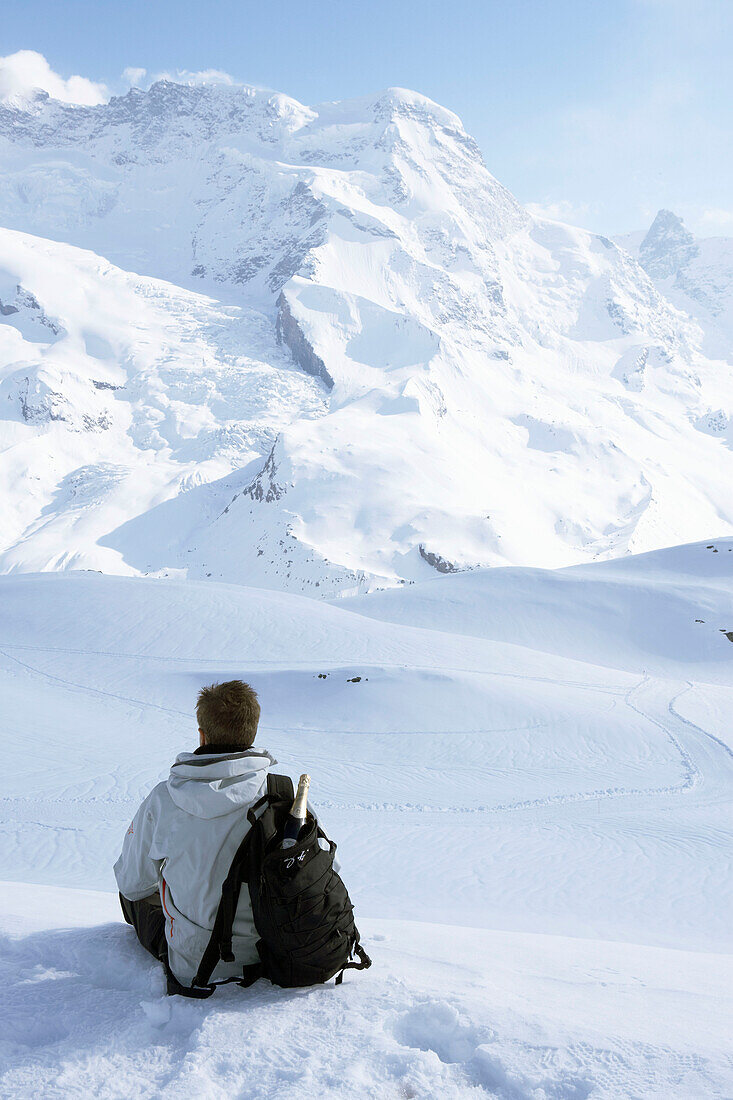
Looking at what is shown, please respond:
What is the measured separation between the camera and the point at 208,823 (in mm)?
2969

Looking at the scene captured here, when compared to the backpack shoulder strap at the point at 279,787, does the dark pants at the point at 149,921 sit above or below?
below

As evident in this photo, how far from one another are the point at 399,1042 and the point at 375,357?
543 ft

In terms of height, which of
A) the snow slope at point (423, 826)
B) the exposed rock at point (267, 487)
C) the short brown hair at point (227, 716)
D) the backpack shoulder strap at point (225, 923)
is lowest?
the snow slope at point (423, 826)

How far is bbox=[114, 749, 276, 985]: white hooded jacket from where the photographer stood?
2.93 meters

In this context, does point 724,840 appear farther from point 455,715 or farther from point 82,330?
point 82,330

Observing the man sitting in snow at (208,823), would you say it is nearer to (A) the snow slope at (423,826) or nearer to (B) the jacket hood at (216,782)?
(B) the jacket hood at (216,782)

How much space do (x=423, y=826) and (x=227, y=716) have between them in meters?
Answer: 8.38

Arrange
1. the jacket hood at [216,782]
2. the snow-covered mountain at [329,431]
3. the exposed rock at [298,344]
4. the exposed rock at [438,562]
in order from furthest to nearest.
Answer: the exposed rock at [298,344]
the snow-covered mountain at [329,431]
the exposed rock at [438,562]
the jacket hood at [216,782]

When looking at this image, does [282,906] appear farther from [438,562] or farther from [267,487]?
[267,487]

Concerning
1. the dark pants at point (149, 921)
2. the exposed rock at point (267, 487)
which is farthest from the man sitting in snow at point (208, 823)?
the exposed rock at point (267, 487)

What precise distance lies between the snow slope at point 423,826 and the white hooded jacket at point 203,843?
20 cm

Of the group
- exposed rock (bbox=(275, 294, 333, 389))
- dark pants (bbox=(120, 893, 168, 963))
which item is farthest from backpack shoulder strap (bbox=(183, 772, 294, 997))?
exposed rock (bbox=(275, 294, 333, 389))

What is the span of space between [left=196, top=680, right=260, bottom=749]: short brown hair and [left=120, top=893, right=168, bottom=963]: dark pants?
0.91 m

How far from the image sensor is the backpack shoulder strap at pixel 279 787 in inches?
117
